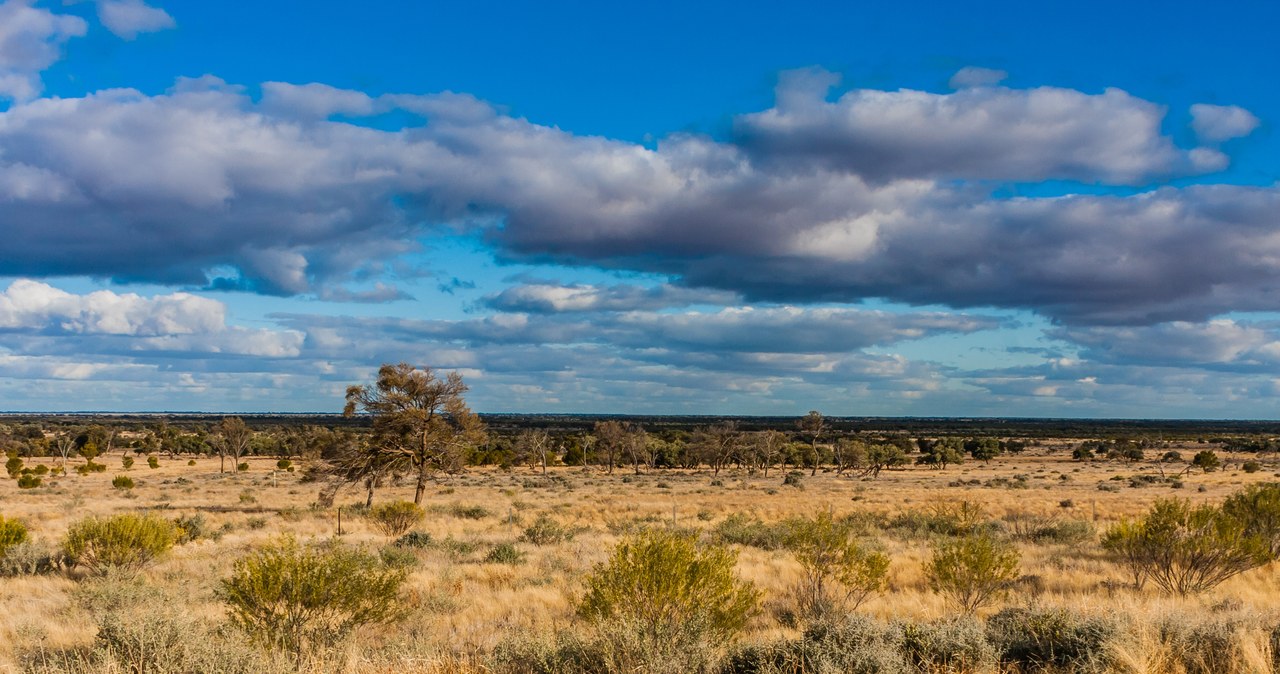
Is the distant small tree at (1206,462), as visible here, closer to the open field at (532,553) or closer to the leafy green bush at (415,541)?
the open field at (532,553)

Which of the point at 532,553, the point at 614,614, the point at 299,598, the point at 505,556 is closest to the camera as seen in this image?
the point at 614,614

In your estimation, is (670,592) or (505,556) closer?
(670,592)

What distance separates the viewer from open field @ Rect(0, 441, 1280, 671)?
32.8 ft

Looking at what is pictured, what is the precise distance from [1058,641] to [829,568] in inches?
200

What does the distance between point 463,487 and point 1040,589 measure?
137ft

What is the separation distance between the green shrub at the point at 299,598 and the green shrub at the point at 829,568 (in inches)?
259

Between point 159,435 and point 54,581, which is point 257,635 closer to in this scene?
point 54,581

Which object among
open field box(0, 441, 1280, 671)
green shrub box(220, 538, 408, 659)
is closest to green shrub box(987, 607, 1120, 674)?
open field box(0, 441, 1280, 671)

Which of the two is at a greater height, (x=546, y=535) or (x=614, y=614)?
(x=614, y=614)

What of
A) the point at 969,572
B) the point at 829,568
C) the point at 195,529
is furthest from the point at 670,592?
the point at 195,529

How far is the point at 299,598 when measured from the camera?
9148 mm

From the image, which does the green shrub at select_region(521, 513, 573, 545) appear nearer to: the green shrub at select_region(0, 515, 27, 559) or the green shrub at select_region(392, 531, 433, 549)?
the green shrub at select_region(392, 531, 433, 549)

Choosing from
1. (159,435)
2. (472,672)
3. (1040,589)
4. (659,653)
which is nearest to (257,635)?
(472,672)

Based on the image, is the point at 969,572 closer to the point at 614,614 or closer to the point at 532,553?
the point at 614,614
